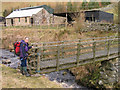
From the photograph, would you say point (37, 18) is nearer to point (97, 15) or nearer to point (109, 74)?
point (97, 15)

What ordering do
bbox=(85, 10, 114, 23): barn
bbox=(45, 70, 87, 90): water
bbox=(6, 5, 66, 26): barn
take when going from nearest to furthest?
bbox=(45, 70, 87, 90): water < bbox=(85, 10, 114, 23): barn < bbox=(6, 5, 66, 26): barn

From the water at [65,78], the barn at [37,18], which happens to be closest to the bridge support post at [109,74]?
the water at [65,78]

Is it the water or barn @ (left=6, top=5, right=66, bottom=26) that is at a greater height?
barn @ (left=6, top=5, right=66, bottom=26)

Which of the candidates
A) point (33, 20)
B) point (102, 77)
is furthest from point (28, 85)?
point (33, 20)

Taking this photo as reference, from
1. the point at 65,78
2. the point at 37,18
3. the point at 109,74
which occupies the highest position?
the point at 37,18

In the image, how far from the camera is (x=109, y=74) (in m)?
9.66

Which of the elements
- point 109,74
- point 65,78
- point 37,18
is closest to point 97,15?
point 37,18

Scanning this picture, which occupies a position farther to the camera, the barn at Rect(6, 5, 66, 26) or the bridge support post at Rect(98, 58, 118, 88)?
the barn at Rect(6, 5, 66, 26)

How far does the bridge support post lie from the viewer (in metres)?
9.50

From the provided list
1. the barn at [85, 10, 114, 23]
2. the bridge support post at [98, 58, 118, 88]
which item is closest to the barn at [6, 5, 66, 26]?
the barn at [85, 10, 114, 23]

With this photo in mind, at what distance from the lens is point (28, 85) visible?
22.5 ft

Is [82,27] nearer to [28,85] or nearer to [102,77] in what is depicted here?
[102,77]

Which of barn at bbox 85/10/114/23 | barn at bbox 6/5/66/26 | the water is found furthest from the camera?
barn at bbox 6/5/66/26

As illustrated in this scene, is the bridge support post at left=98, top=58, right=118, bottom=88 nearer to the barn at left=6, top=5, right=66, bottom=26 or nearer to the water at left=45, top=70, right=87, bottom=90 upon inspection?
the water at left=45, top=70, right=87, bottom=90
